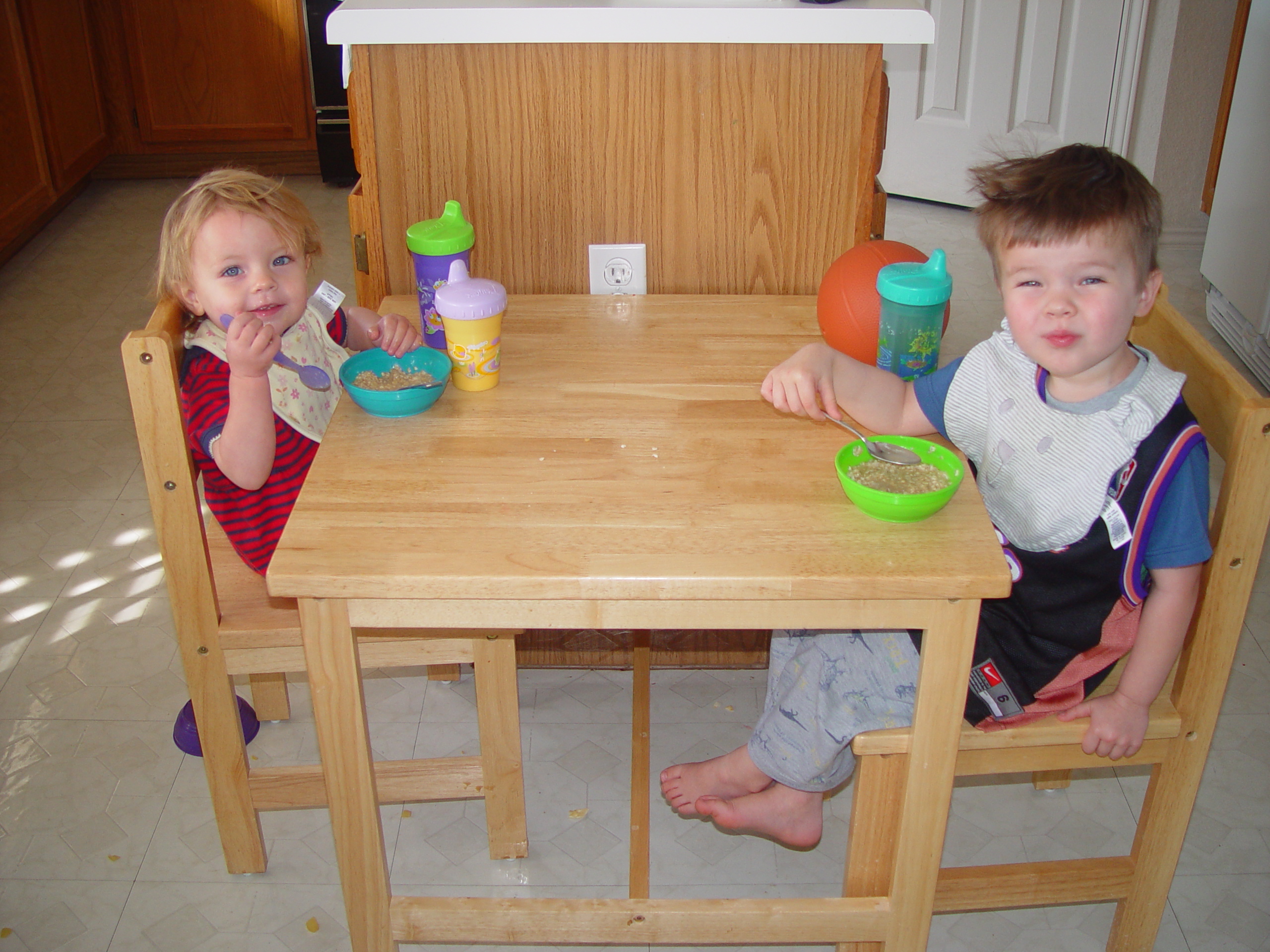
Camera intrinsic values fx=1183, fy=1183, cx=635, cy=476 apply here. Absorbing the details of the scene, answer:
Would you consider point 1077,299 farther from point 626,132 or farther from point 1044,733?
point 626,132

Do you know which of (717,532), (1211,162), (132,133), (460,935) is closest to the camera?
(717,532)

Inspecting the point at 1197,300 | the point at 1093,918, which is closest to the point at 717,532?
the point at 1093,918

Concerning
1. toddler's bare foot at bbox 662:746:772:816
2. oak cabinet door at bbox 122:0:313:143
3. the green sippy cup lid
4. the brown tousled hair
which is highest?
the brown tousled hair

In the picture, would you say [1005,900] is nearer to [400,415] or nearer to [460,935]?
[460,935]

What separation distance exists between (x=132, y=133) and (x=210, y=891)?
3200mm

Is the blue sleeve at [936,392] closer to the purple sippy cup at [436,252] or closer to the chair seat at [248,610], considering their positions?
the purple sippy cup at [436,252]

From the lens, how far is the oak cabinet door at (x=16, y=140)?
10.7 feet

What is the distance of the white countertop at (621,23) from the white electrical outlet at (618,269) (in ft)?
0.94

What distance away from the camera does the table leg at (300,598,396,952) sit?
1062 mm

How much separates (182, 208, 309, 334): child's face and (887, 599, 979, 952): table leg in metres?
0.78

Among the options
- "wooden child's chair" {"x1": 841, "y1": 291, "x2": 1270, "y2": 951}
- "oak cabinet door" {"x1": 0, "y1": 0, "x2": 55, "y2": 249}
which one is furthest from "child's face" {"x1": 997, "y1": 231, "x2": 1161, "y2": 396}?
"oak cabinet door" {"x1": 0, "y1": 0, "x2": 55, "y2": 249}

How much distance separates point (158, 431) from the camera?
1.19m

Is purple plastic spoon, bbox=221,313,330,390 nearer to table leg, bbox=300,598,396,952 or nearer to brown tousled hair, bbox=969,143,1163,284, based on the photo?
table leg, bbox=300,598,396,952

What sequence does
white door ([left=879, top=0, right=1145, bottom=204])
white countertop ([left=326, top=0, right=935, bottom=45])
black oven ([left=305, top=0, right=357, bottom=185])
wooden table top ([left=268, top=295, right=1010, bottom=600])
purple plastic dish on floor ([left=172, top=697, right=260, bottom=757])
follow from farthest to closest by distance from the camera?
1. black oven ([left=305, top=0, right=357, bottom=185])
2. white door ([left=879, top=0, right=1145, bottom=204])
3. purple plastic dish on floor ([left=172, top=697, right=260, bottom=757])
4. white countertop ([left=326, top=0, right=935, bottom=45])
5. wooden table top ([left=268, top=295, right=1010, bottom=600])
